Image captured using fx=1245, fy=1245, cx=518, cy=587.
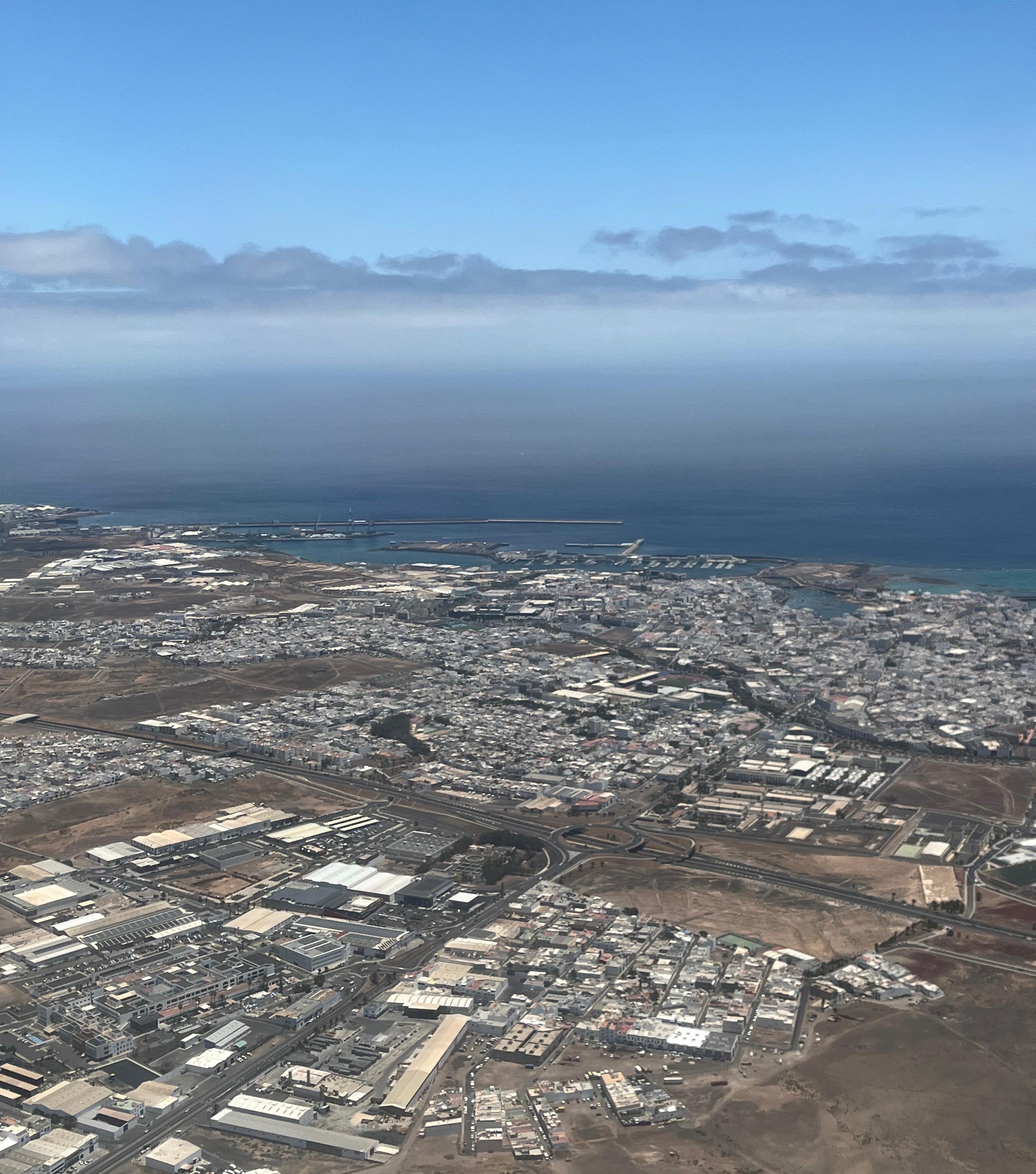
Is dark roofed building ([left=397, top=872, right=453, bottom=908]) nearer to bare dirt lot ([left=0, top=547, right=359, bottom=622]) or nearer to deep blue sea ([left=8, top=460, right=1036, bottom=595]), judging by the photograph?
bare dirt lot ([left=0, top=547, right=359, bottom=622])

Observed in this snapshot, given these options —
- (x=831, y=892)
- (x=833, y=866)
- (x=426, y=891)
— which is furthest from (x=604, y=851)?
(x=831, y=892)

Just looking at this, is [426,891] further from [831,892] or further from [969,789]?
[969,789]

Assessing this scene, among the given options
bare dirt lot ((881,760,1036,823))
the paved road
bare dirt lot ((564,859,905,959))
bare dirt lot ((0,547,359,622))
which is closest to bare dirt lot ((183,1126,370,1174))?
bare dirt lot ((564,859,905,959))

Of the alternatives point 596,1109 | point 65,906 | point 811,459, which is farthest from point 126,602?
point 811,459

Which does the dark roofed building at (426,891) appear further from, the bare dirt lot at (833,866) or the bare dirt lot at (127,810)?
the bare dirt lot at (833,866)

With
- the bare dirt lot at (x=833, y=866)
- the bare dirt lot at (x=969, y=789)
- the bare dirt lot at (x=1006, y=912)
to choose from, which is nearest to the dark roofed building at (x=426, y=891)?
the bare dirt lot at (x=833, y=866)
